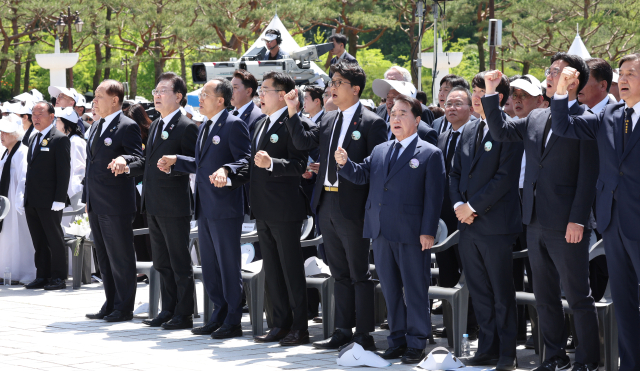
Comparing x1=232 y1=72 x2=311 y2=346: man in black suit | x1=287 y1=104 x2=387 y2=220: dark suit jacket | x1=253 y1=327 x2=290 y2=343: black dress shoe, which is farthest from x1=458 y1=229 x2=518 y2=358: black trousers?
x1=253 y1=327 x2=290 y2=343: black dress shoe

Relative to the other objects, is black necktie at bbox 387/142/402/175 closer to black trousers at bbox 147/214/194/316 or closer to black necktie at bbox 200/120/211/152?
black necktie at bbox 200/120/211/152

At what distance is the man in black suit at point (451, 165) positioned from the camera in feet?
19.5

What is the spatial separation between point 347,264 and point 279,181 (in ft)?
2.53

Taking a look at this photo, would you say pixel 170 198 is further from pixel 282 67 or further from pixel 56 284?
pixel 282 67

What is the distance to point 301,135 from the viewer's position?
5.68 metres

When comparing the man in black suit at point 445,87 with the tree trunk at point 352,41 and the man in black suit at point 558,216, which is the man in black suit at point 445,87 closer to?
the man in black suit at point 558,216

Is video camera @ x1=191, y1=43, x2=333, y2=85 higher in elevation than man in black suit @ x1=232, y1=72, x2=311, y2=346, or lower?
higher

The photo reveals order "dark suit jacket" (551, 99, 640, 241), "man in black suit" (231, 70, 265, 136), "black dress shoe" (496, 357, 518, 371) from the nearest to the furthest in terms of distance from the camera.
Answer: "dark suit jacket" (551, 99, 640, 241)
"black dress shoe" (496, 357, 518, 371)
"man in black suit" (231, 70, 265, 136)

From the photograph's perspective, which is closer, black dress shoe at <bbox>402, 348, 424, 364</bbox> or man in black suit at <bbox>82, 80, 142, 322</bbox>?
black dress shoe at <bbox>402, 348, 424, 364</bbox>

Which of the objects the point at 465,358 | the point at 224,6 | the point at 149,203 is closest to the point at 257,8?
the point at 224,6

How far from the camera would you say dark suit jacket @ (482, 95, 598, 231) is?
4.68 metres

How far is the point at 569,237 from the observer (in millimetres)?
4645

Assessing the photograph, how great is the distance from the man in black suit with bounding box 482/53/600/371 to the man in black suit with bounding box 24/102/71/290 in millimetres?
5068

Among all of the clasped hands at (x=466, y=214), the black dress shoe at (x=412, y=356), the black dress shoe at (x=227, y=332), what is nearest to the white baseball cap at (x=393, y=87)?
the clasped hands at (x=466, y=214)
